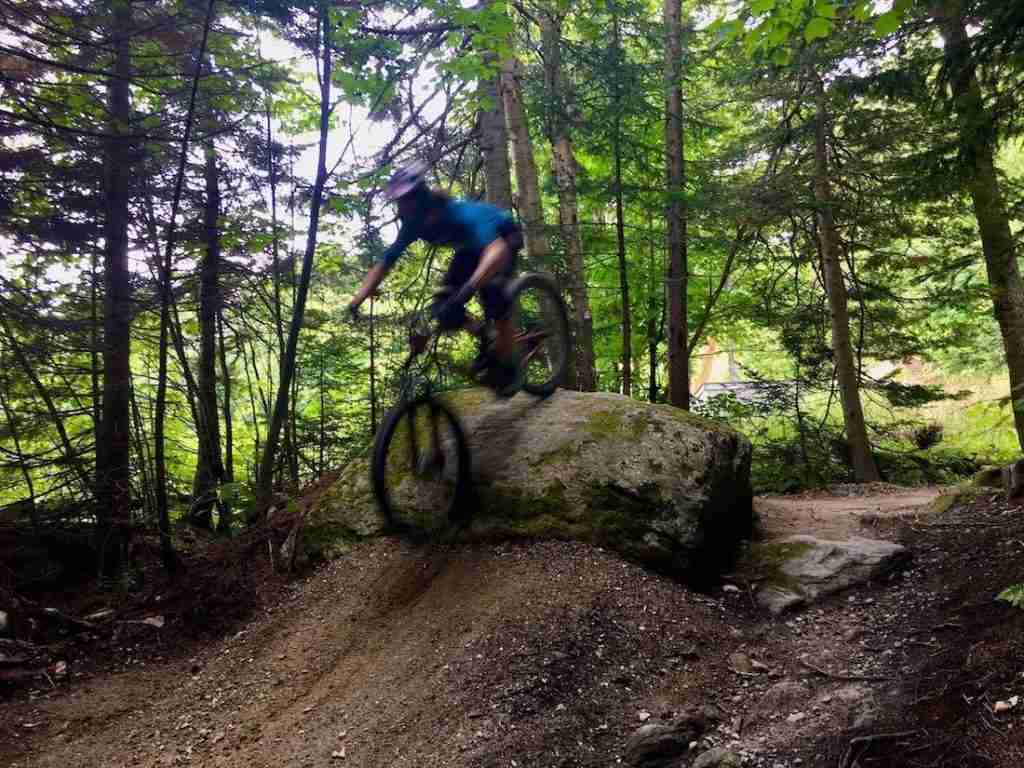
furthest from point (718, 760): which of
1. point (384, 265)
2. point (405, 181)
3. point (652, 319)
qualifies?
point (652, 319)

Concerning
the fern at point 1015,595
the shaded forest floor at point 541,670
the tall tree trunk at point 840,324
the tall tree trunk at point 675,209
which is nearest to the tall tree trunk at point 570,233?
the tall tree trunk at point 675,209

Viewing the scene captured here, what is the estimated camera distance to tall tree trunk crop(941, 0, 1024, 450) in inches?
237

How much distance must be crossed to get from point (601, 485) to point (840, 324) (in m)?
8.44

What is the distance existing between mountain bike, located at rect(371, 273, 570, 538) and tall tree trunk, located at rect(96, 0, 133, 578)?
3.38 meters

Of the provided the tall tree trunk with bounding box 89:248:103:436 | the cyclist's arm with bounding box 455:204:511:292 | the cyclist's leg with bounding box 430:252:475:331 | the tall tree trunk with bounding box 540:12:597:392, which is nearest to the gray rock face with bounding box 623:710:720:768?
the cyclist's leg with bounding box 430:252:475:331

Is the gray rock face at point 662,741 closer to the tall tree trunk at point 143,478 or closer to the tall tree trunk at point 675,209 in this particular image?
the tall tree trunk at point 143,478

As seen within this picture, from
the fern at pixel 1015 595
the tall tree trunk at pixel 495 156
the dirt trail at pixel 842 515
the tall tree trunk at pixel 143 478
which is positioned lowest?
the dirt trail at pixel 842 515

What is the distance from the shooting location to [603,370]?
704 inches

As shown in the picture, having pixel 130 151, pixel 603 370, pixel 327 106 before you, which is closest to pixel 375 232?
pixel 327 106

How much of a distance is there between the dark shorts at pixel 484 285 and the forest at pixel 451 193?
6.27 feet

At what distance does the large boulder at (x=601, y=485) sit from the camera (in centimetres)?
508

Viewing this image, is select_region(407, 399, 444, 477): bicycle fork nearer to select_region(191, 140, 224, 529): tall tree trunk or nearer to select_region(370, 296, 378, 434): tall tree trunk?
select_region(191, 140, 224, 529): tall tree trunk

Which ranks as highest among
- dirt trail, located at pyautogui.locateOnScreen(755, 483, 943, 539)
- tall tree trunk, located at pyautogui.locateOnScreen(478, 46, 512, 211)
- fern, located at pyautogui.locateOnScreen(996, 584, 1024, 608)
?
tall tree trunk, located at pyautogui.locateOnScreen(478, 46, 512, 211)

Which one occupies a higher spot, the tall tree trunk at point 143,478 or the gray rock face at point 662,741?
the tall tree trunk at point 143,478
